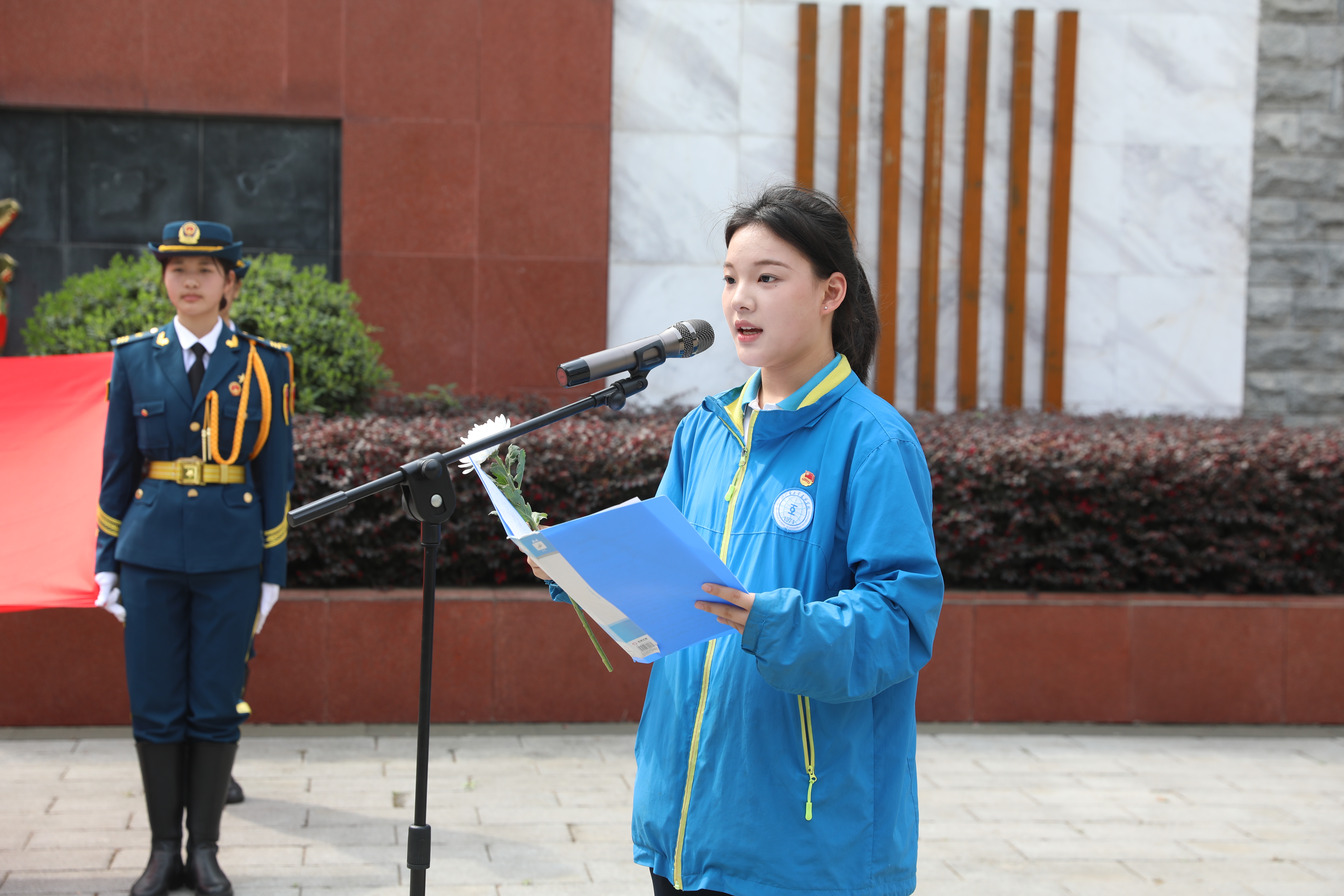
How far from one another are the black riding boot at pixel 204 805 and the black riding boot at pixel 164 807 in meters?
0.04

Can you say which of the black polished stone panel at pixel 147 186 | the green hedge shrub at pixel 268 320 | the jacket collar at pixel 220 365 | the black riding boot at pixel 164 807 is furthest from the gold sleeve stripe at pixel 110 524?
the black polished stone panel at pixel 147 186

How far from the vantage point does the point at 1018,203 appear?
32.2ft

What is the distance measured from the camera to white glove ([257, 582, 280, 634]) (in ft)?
14.1

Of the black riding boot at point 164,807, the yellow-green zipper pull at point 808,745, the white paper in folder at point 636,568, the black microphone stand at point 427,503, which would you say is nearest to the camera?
the white paper in folder at point 636,568

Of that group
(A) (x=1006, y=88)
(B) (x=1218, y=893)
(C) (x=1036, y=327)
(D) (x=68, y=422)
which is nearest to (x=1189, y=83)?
(A) (x=1006, y=88)

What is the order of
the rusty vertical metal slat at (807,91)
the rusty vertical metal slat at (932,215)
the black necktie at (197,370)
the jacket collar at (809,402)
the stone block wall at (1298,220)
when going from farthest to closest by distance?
the stone block wall at (1298,220) → the rusty vertical metal slat at (932,215) → the rusty vertical metal slat at (807,91) → the black necktie at (197,370) → the jacket collar at (809,402)

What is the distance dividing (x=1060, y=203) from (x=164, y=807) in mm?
8100

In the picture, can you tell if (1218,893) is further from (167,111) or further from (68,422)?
(167,111)

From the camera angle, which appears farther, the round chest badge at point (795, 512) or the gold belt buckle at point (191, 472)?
the gold belt buckle at point (191, 472)

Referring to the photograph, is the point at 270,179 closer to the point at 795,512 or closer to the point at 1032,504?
the point at 1032,504

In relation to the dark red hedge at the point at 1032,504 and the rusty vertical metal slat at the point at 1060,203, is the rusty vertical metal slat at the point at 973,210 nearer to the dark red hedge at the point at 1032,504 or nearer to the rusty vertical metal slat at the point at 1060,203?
the rusty vertical metal slat at the point at 1060,203

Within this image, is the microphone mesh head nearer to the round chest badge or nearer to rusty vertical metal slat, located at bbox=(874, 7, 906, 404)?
the round chest badge

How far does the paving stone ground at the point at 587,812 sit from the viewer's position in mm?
4273

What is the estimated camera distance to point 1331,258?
1012 centimetres
